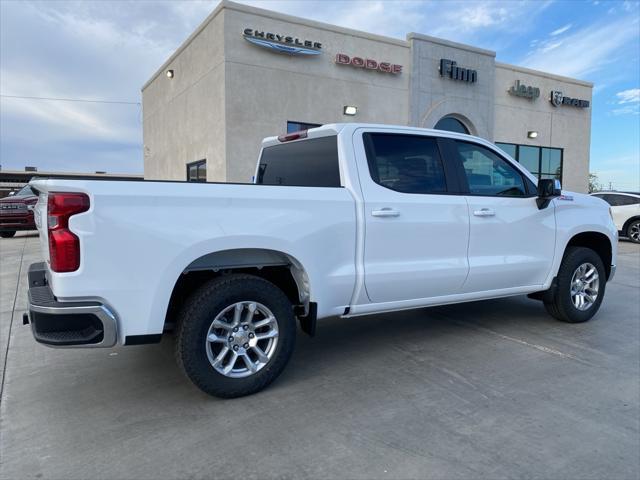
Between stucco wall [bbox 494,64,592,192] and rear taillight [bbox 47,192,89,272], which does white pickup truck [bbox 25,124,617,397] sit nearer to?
rear taillight [bbox 47,192,89,272]

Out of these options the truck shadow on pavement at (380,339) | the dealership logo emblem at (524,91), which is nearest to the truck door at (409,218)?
the truck shadow on pavement at (380,339)

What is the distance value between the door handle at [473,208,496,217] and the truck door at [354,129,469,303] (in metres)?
0.13

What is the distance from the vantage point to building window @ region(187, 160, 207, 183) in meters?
14.9

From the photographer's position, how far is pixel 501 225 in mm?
4523

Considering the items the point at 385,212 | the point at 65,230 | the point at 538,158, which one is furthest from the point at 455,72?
the point at 65,230

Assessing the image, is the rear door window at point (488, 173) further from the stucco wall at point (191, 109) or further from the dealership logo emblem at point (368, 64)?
the dealership logo emblem at point (368, 64)

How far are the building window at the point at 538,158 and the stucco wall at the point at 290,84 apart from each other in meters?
6.66

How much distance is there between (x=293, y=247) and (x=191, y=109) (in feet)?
43.9

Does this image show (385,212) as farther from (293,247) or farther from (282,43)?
(282,43)

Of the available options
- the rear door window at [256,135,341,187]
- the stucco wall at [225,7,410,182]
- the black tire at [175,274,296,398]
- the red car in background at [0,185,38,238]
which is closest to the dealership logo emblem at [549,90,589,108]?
the stucco wall at [225,7,410,182]

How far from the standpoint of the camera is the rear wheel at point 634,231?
14.2m

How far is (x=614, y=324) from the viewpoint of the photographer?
5383mm

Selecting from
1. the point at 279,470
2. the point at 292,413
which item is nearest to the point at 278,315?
the point at 292,413

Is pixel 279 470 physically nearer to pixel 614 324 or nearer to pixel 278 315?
pixel 278 315
